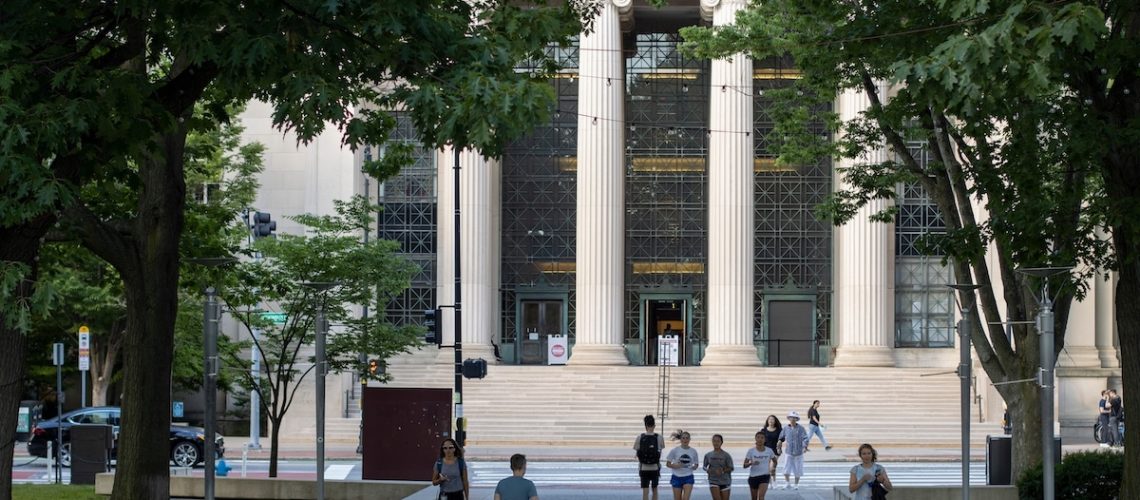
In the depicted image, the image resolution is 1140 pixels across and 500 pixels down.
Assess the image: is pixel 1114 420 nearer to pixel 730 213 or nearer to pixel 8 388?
pixel 730 213

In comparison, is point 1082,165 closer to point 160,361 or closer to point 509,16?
point 509,16

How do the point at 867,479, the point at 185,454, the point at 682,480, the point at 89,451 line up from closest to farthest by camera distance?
the point at 867,479 → the point at 682,480 → the point at 89,451 → the point at 185,454

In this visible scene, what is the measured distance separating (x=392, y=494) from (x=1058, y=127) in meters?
11.2

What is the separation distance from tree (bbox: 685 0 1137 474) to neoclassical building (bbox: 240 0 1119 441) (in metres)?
22.9

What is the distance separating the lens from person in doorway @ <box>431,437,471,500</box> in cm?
1831

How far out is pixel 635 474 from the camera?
113 ft

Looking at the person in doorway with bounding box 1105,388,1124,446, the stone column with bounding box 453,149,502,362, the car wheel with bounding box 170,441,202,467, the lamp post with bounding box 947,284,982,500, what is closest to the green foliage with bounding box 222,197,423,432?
the car wheel with bounding box 170,441,202,467

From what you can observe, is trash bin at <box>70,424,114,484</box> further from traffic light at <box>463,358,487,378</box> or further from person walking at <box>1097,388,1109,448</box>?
person walking at <box>1097,388,1109,448</box>

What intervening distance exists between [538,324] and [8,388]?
4360 cm

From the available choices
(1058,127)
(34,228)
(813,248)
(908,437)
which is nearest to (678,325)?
(813,248)

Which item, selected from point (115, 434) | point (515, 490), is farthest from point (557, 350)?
point (515, 490)

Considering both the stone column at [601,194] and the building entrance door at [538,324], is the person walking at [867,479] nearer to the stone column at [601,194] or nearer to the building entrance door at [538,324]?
the stone column at [601,194]

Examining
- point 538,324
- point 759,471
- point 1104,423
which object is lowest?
point 1104,423

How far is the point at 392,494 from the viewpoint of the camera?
928 inches
